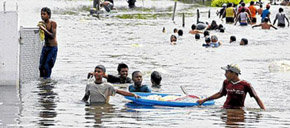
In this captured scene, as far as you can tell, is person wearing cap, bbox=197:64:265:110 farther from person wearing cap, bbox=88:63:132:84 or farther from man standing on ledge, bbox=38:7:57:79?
man standing on ledge, bbox=38:7:57:79

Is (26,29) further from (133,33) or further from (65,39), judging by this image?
(133,33)

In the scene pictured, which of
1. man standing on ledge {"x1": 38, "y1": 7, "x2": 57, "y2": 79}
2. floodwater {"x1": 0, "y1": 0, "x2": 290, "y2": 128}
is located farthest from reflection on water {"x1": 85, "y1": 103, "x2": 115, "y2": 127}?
man standing on ledge {"x1": 38, "y1": 7, "x2": 57, "y2": 79}

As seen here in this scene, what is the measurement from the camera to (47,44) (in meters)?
14.3

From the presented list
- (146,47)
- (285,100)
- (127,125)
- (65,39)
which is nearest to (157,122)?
(127,125)

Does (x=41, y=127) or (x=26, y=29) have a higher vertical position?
(x=26, y=29)

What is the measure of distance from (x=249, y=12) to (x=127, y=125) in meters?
28.4

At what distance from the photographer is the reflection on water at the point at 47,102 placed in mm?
9403

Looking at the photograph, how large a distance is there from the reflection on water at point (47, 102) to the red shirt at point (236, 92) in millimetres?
2689

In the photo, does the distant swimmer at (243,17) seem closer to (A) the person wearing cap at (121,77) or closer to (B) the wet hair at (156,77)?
(B) the wet hair at (156,77)

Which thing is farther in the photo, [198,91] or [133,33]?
[133,33]

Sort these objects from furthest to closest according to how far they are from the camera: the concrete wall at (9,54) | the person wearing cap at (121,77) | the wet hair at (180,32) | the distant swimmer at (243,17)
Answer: the distant swimmer at (243,17) → the wet hair at (180,32) → the concrete wall at (9,54) → the person wearing cap at (121,77)

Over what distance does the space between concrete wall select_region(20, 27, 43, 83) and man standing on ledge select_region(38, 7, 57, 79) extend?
165 millimetres

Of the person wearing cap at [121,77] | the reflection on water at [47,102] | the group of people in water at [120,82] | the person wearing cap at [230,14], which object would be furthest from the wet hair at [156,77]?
the person wearing cap at [230,14]

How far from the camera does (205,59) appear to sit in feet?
72.9
